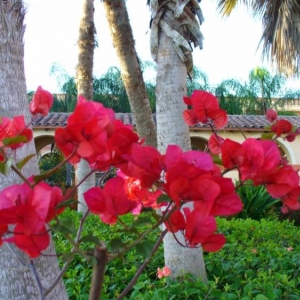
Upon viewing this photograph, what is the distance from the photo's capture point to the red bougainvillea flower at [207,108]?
857mm

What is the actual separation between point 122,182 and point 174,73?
1.78 metres

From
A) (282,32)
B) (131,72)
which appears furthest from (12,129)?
(282,32)

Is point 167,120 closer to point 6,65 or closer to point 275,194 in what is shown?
point 6,65

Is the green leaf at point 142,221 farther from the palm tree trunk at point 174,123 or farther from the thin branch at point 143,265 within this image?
the palm tree trunk at point 174,123

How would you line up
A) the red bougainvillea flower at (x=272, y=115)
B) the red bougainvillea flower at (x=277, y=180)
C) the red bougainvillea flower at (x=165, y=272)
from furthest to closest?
the red bougainvillea flower at (x=165, y=272)
the red bougainvillea flower at (x=272, y=115)
the red bougainvillea flower at (x=277, y=180)

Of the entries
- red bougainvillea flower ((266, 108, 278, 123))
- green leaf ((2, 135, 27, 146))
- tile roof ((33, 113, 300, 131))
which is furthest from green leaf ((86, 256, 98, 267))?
tile roof ((33, 113, 300, 131))

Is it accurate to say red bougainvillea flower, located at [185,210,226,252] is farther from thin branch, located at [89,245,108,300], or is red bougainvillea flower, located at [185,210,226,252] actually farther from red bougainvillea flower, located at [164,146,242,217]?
thin branch, located at [89,245,108,300]

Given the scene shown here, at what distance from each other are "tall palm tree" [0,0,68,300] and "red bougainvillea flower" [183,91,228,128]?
779 millimetres

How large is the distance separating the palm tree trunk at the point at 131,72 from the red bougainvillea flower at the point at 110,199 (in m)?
2.47

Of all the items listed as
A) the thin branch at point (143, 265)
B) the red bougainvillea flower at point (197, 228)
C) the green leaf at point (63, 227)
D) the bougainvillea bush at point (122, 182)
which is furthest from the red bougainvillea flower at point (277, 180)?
the green leaf at point (63, 227)

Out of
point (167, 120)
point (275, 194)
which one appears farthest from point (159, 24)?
point (275, 194)

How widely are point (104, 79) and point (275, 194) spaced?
1820 centimetres

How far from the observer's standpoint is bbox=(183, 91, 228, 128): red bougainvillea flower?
86 centimetres

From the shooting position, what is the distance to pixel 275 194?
0.71m
